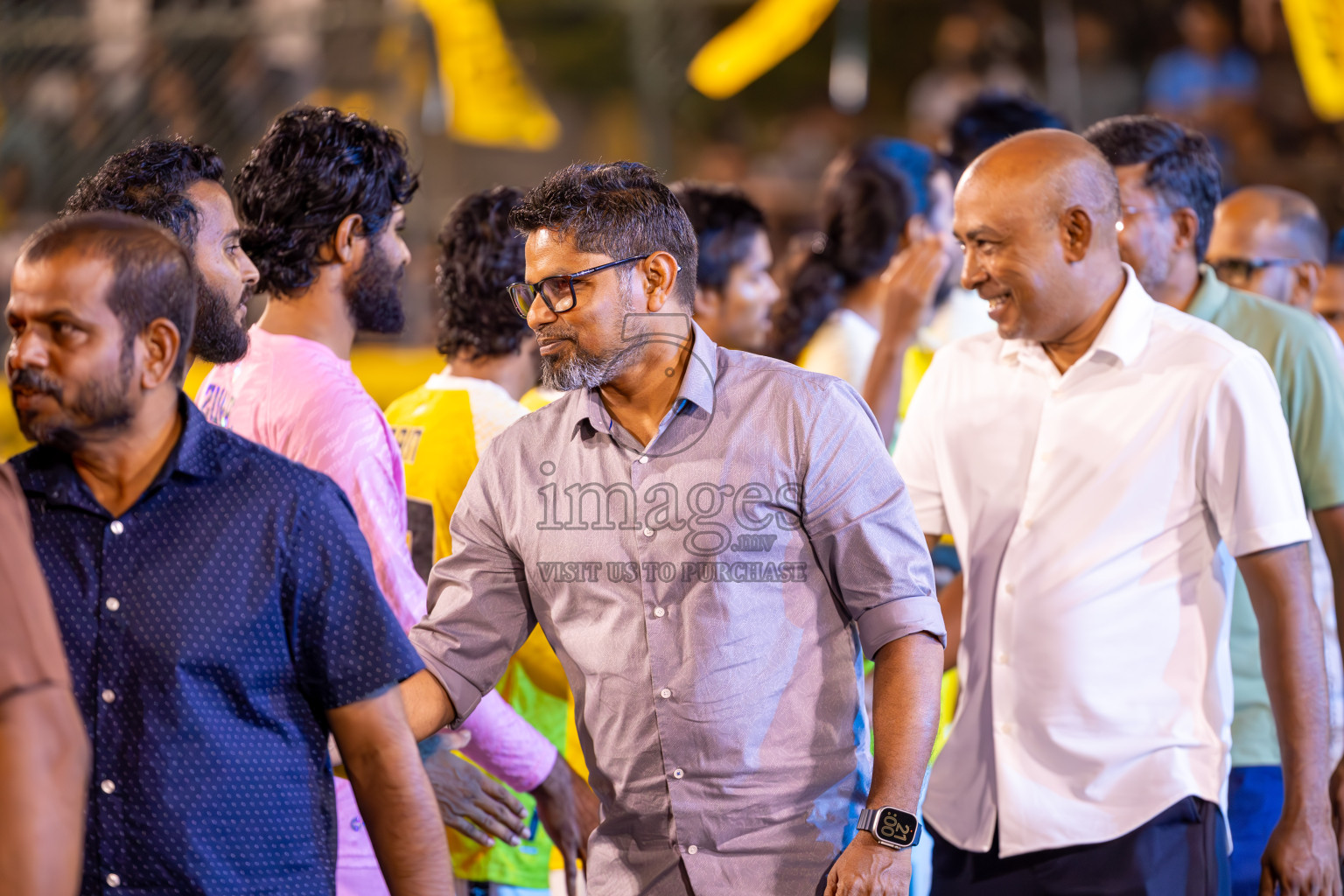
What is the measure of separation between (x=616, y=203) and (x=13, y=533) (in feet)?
3.59

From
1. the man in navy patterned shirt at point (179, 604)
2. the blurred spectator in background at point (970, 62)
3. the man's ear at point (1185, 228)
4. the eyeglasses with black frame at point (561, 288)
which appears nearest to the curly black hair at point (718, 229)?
the man's ear at point (1185, 228)

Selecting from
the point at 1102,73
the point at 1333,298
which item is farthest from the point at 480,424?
the point at 1102,73

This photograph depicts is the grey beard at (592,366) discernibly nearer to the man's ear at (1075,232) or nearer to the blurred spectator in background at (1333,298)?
the man's ear at (1075,232)

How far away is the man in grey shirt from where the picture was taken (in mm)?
1968

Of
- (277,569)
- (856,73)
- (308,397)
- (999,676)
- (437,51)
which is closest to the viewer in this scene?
(277,569)

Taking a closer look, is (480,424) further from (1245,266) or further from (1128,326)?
(1245,266)

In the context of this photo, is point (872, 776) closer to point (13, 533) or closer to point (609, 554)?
point (609, 554)

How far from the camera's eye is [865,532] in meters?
1.98

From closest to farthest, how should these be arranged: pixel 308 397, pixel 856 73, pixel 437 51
Answer: pixel 308 397, pixel 437 51, pixel 856 73

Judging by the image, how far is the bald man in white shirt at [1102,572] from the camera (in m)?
2.31

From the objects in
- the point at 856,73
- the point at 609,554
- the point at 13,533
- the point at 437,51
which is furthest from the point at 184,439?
the point at 856,73

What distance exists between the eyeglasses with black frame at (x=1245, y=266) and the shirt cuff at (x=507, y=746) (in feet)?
8.15

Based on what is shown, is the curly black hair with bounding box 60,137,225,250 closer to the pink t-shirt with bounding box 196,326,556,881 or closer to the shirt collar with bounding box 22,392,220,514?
the pink t-shirt with bounding box 196,326,556,881

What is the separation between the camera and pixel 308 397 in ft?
7.47
